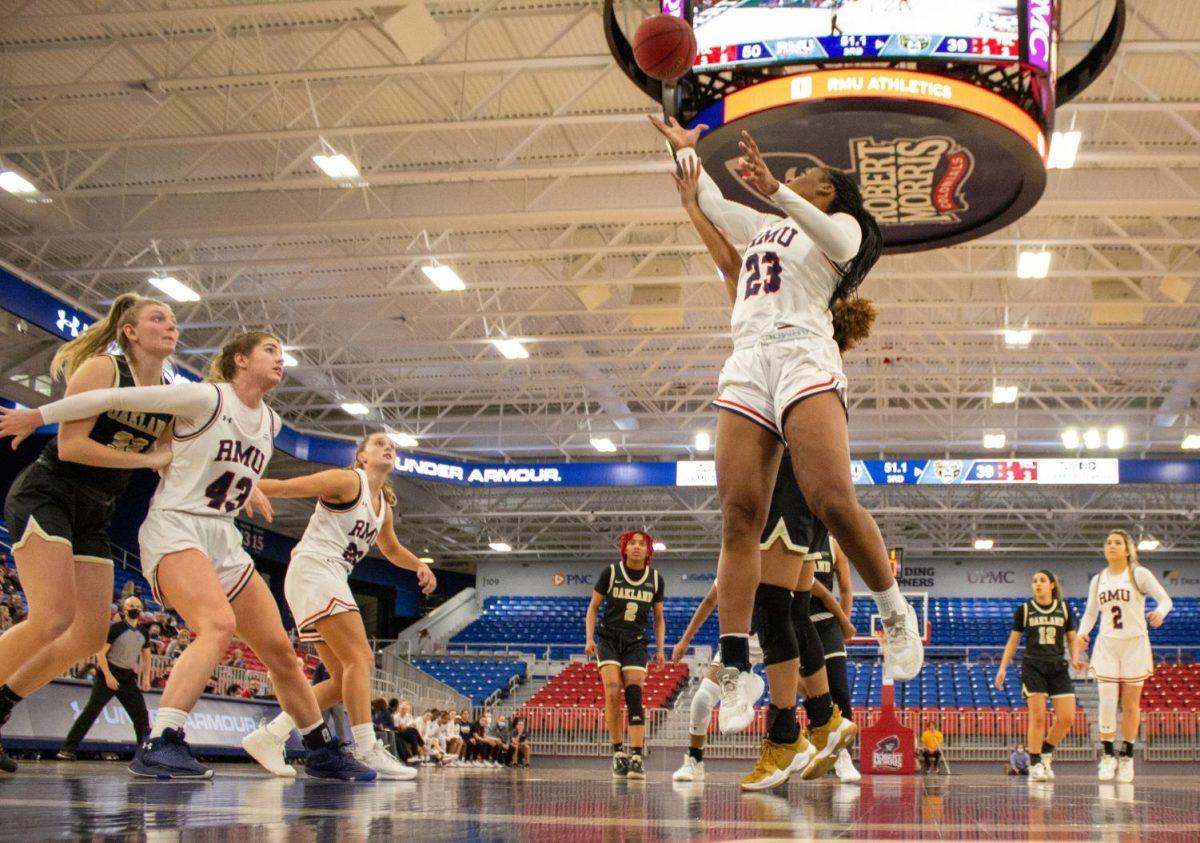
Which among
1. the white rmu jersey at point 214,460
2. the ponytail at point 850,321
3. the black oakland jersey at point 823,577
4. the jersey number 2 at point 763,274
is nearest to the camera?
the jersey number 2 at point 763,274

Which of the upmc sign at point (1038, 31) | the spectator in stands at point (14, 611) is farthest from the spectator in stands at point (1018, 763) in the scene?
the spectator in stands at point (14, 611)

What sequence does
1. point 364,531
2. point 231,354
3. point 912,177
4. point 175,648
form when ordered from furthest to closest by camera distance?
point 175,648
point 912,177
point 364,531
point 231,354

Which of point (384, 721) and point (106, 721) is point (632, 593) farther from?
point (384, 721)

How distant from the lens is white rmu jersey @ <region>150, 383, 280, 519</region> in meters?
4.54

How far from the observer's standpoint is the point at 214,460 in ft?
15.1

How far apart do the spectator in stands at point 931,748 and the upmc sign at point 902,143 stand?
1139 cm

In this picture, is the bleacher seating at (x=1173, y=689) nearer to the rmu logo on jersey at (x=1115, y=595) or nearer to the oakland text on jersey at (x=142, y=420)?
the rmu logo on jersey at (x=1115, y=595)

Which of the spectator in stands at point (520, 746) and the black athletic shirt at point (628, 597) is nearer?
the black athletic shirt at point (628, 597)

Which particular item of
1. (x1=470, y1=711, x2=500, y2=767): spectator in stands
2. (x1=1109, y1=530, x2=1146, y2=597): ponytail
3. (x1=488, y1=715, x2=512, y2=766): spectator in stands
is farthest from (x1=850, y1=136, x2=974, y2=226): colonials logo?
(x1=488, y1=715, x2=512, y2=766): spectator in stands

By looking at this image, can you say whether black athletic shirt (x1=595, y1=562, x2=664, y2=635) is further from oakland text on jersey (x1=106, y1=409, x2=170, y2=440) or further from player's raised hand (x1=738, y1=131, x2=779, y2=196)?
player's raised hand (x1=738, y1=131, x2=779, y2=196)

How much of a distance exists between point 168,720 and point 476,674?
2737cm

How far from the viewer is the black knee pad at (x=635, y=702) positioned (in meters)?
8.51

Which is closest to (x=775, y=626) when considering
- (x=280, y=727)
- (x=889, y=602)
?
(x=889, y=602)

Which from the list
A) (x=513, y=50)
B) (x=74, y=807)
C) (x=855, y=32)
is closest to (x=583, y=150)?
(x=513, y=50)
